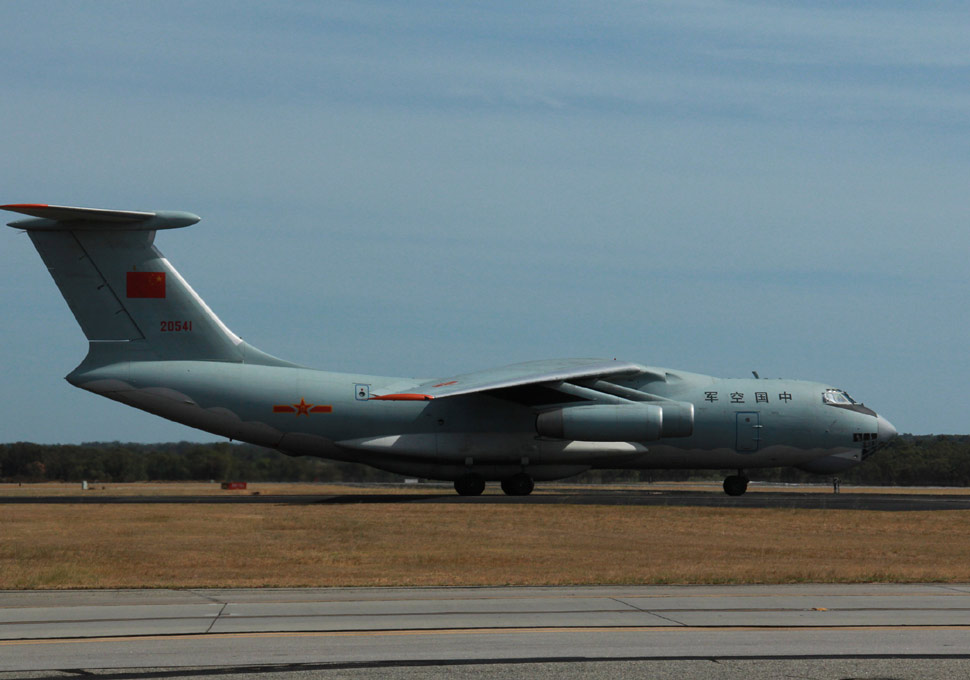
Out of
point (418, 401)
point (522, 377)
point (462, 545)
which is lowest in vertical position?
point (462, 545)

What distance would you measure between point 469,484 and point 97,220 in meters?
14.1

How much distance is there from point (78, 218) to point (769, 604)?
25356 millimetres

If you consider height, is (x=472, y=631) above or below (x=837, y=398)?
below

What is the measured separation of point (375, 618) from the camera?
39.0ft

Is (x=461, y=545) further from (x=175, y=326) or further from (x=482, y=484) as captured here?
(x=175, y=326)

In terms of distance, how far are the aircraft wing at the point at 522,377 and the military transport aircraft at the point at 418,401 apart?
0.29 feet

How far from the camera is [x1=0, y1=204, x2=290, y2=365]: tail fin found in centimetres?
3294

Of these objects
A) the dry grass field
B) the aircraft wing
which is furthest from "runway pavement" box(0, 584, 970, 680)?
the aircraft wing

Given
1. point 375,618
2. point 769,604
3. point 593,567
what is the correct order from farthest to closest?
point 593,567
point 769,604
point 375,618

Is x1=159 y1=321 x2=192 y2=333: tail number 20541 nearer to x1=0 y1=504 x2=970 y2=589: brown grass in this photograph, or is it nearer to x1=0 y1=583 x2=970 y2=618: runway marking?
x1=0 y1=504 x2=970 y2=589: brown grass

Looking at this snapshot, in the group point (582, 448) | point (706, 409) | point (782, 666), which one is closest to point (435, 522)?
point (582, 448)

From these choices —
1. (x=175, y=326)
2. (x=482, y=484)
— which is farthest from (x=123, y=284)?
(x=482, y=484)

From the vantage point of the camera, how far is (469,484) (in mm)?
36938

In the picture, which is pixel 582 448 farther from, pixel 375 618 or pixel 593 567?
pixel 375 618
